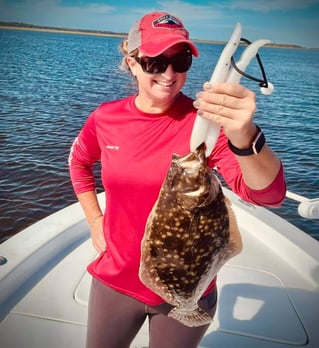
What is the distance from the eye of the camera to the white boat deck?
3.33m

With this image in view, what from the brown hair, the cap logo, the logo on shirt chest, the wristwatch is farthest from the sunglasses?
the wristwatch

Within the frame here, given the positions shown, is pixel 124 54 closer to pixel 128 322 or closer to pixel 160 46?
pixel 160 46

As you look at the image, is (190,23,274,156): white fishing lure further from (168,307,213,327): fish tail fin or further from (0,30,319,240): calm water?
(0,30,319,240): calm water

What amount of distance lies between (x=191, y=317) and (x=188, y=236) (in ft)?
1.91

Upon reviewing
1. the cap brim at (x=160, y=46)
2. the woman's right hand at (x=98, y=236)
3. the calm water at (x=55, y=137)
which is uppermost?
the cap brim at (x=160, y=46)

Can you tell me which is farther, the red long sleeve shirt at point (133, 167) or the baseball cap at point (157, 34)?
the red long sleeve shirt at point (133, 167)

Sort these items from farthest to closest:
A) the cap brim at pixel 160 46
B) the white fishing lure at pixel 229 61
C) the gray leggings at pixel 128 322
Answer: the gray leggings at pixel 128 322 < the cap brim at pixel 160 46 < the white fishing lure at pixel 229 61

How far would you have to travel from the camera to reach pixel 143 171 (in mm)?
2051

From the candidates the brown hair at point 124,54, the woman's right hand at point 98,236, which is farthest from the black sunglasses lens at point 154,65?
the woman's right hand at point 98,236

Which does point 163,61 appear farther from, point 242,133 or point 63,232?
point 63,232

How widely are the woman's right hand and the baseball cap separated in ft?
4.64

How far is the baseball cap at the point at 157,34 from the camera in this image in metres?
1.91

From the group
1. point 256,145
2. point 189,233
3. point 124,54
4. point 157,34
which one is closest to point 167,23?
point 157,34

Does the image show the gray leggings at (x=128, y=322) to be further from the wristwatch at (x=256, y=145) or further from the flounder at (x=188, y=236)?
the wristwatch at (x=256, y=145)
